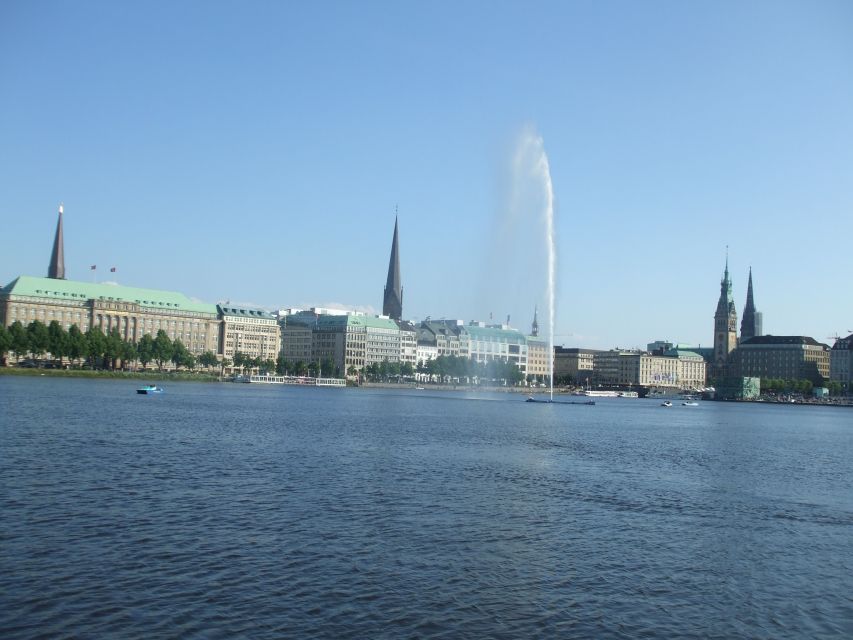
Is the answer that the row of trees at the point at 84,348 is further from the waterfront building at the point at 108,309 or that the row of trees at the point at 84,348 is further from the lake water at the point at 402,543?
the lake water at the point at 402,543

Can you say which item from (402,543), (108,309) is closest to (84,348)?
(108,309)

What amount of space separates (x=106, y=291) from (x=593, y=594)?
174m

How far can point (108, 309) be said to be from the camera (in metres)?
177

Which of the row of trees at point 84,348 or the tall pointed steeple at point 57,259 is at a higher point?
the tall pointed steeple at point 57,259

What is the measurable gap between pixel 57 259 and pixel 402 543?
561ft

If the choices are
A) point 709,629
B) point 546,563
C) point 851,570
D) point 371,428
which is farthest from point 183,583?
point 371,428

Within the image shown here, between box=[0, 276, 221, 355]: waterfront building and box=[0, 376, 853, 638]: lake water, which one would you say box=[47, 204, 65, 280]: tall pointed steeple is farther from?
box=[0, 376, 853, 638]: lake water

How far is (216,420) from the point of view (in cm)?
5938

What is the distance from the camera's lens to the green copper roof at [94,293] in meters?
168

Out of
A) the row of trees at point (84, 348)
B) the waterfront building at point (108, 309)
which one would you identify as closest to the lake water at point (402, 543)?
the row of trees at point (84, 348)

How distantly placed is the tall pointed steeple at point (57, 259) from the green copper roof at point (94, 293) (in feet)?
11.4

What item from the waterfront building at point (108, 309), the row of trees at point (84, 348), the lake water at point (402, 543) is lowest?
the lake water at point (402, 543)

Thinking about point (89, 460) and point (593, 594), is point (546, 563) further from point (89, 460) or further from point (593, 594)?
point (89, 460)

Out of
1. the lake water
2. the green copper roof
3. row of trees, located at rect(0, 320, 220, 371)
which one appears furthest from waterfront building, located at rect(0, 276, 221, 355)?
the lake water
